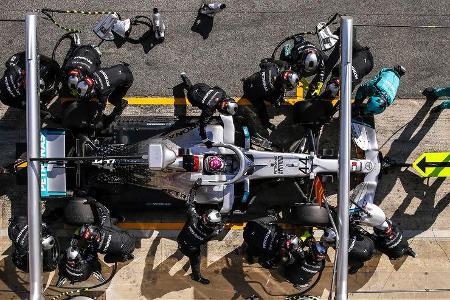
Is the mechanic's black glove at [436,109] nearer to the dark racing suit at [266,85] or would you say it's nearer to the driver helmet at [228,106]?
the dark racing suit at [266,85]

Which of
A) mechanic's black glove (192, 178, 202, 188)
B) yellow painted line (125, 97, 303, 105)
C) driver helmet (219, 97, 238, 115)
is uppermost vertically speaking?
yellow painted line (125, 97, 303, 105)

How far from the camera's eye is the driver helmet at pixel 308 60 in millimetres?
9167

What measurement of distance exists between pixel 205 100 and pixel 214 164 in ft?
4.18

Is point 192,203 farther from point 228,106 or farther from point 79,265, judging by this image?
point 79,265

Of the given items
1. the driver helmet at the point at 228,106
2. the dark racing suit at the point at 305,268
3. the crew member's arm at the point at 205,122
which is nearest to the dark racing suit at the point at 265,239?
the dark racing suit at the point at 305,268

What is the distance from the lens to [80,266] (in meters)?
9.30

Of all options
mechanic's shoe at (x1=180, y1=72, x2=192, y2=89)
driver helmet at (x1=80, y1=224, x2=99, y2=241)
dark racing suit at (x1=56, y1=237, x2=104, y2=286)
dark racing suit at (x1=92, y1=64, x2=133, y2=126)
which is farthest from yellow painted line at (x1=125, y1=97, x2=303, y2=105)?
dark racing suit at (x1=56, y1=237, x2=104, y2=286)

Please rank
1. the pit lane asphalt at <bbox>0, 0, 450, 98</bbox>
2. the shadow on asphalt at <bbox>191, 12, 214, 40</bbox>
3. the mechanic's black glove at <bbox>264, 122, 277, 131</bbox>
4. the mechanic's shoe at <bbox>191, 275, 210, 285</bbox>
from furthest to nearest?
1. the shadow on asphalt at <bbox>191, 12, 214, 40</bbox>
2. the pit lane asphalt at <bbox>0, 0, 450, 98</bbox>
3. the mechanic's black glove at <bbox>264, 122, 277, 131</bbox>
4. the mechanic's shoe at <bbox>191, 275, 210, 285</bbox>

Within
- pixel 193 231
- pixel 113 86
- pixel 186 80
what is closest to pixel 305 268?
pixel 193 231

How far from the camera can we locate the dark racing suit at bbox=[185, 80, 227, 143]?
362 inches

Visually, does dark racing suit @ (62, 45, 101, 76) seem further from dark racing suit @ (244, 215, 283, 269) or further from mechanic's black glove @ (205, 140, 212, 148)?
dark racing suit @ (244, 215, 283, 269)

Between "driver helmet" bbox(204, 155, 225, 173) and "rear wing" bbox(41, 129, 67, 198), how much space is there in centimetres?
266

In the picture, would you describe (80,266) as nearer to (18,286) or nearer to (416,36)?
(18,286)

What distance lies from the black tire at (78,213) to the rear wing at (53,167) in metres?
0.33
